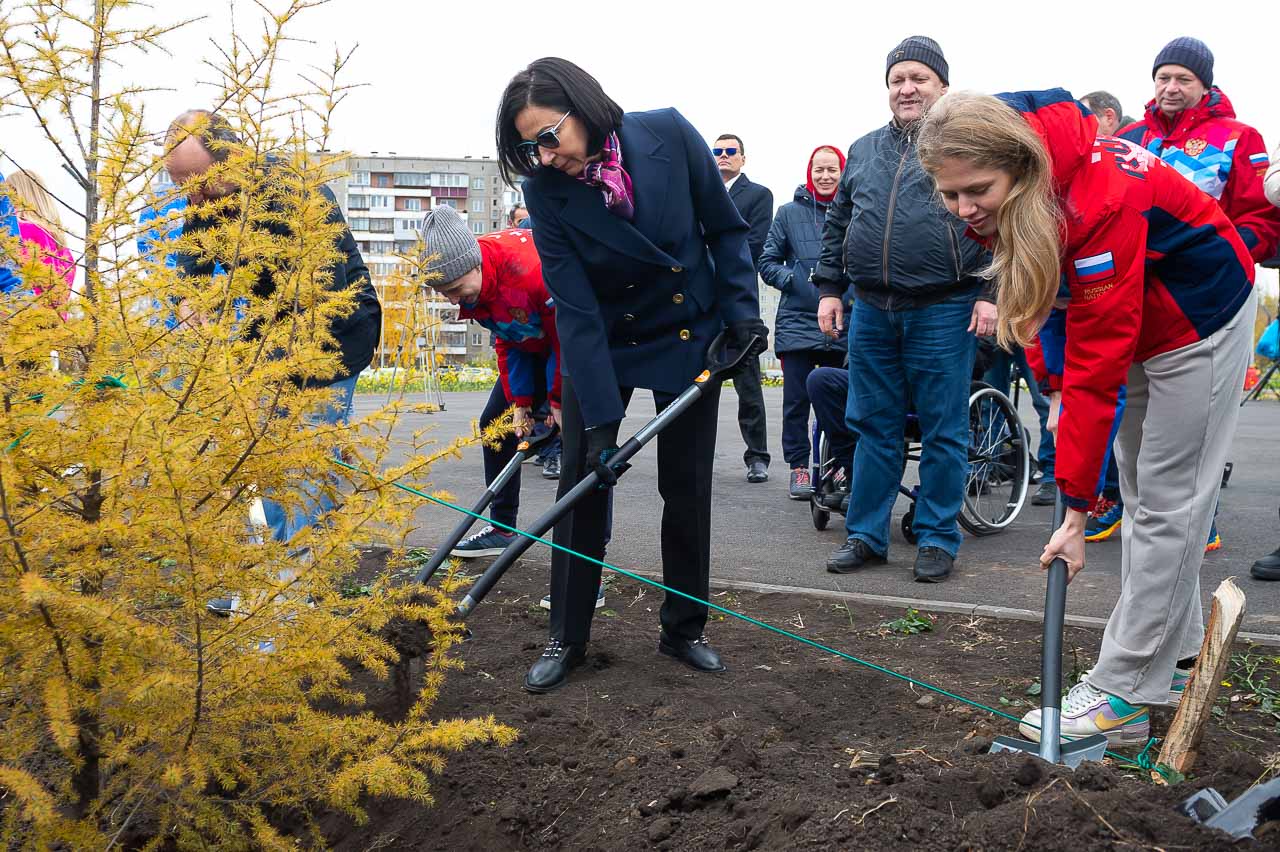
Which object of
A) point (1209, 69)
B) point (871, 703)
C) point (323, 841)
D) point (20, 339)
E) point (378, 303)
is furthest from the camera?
point (1209, 69)

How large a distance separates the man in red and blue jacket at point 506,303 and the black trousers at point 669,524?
308mm

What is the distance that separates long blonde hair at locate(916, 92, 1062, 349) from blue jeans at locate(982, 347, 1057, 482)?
4.54m

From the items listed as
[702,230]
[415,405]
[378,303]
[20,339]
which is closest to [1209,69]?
[702,230]

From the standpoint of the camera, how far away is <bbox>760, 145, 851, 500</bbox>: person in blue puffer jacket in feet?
25.6

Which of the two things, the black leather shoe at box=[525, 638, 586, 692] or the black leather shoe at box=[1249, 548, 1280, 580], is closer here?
the black leather shoe at box=[525, 638, 586, 692]

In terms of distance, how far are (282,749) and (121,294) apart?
1061mm

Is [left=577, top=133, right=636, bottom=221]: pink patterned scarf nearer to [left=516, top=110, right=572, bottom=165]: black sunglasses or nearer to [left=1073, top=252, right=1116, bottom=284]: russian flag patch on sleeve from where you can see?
[left=516, top=110, right=572, bottom=165]: black sunglasses

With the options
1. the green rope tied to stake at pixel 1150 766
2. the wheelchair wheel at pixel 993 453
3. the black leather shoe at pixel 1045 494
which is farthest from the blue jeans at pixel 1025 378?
the green rope tied to stake at pixel 1150 766

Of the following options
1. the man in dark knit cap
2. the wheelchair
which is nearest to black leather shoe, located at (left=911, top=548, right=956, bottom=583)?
the wheelchair

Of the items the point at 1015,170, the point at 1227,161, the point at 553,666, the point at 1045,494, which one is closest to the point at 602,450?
the point at 553,666

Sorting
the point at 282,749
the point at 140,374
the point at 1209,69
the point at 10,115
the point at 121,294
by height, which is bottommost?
the point at 282,749

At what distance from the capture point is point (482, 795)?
3006 millimetres

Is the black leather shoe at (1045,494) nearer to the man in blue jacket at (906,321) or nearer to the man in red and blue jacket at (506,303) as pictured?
the man in blue jacket at (906,321)

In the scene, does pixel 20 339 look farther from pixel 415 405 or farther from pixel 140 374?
pixel 415 405
